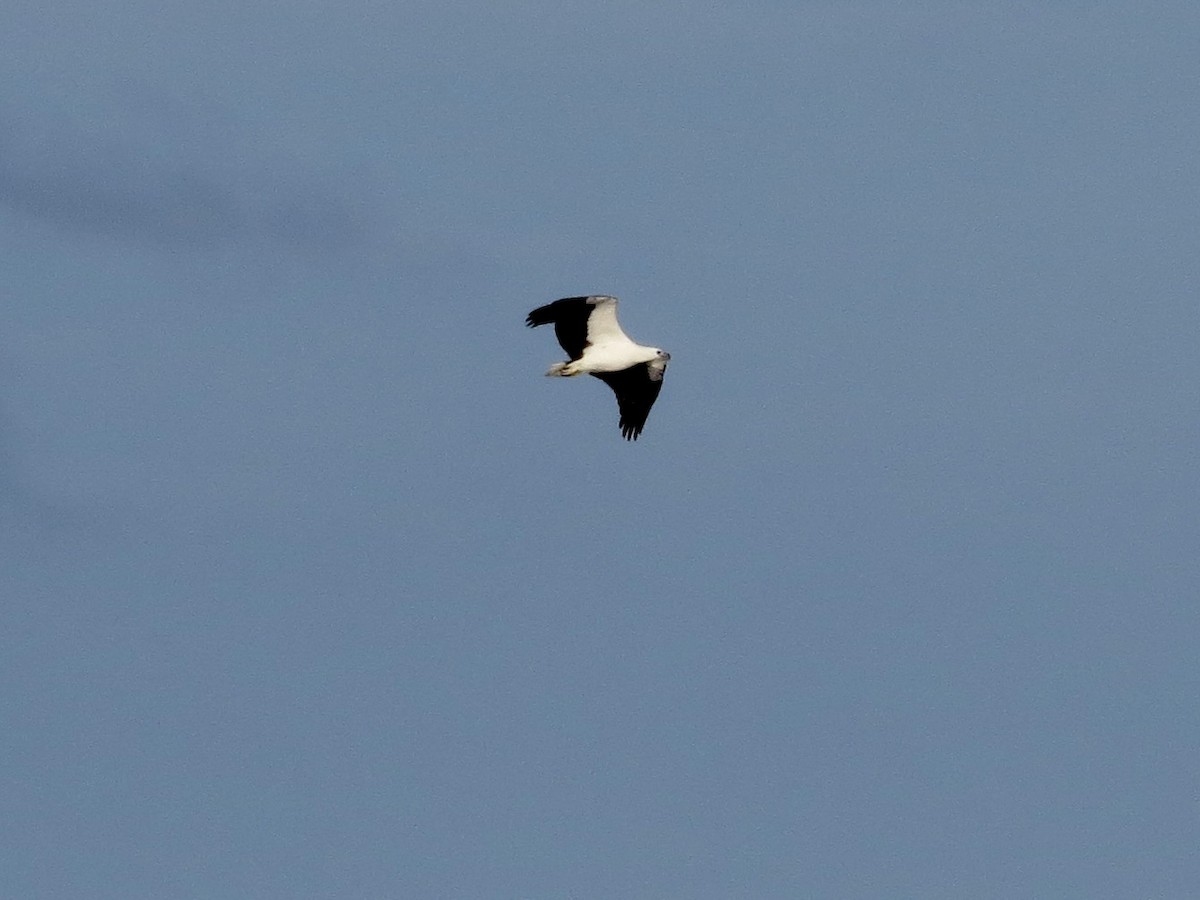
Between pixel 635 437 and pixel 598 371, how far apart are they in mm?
3807

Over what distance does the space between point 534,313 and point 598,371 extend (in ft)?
8.32

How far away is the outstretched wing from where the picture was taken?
13188 centimetres

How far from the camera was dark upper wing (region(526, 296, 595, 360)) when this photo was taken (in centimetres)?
13188

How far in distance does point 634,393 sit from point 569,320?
4369 mm

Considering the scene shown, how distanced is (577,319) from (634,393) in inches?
165

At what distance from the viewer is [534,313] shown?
132 metres

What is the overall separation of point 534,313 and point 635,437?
5.92 m

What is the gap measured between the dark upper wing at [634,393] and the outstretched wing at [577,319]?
98.7 inches

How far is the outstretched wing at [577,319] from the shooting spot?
132 metres

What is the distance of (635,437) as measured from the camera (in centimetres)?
13588

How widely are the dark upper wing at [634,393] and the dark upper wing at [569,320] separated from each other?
8.33 ft

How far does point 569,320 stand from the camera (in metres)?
132

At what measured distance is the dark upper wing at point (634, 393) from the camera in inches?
5305
